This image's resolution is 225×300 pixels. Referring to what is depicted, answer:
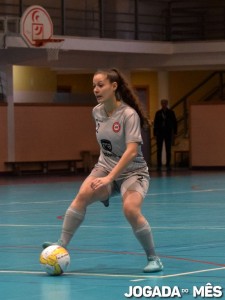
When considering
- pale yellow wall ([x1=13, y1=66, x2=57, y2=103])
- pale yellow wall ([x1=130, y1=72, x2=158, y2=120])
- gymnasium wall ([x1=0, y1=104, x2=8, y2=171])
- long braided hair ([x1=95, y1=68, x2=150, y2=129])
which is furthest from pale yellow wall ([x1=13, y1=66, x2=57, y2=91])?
long braided hair ([x1=95, y1=68, x2=150, y2=129])

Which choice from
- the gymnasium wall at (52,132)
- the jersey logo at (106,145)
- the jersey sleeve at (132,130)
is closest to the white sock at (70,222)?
the jersey logo at (106,145)

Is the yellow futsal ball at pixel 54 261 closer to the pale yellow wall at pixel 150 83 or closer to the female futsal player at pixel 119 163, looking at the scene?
the female futsal player at pixel 119 163

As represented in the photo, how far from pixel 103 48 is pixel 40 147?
4.20 metres

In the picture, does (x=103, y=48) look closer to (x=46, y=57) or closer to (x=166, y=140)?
(x=46, y=57)

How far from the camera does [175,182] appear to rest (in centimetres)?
2514

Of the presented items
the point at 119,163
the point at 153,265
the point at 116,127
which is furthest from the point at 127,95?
the point at 153,265

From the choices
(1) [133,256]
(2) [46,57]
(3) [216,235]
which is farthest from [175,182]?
(1) [133,256]

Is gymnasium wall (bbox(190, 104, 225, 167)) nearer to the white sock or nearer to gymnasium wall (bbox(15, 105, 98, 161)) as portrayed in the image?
gymnasium wall (bbox(15, 105, 98, 161))

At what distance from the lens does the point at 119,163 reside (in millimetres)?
8688

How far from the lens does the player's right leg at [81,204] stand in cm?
881

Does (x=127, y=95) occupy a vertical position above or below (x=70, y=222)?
above

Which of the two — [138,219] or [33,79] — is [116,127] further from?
[33,79]

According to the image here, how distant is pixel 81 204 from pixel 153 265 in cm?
94

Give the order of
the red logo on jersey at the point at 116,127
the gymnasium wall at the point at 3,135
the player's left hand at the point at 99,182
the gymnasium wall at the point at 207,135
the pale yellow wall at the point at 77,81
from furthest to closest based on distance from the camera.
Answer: the pale yellow wall at the point at 77,81
the gymnasium wall at the point at 207,135
the gymnasium wall at the point at 3,135
the red logo on jersey at the point at 116,127
the player's left hand at the point at 99,182
